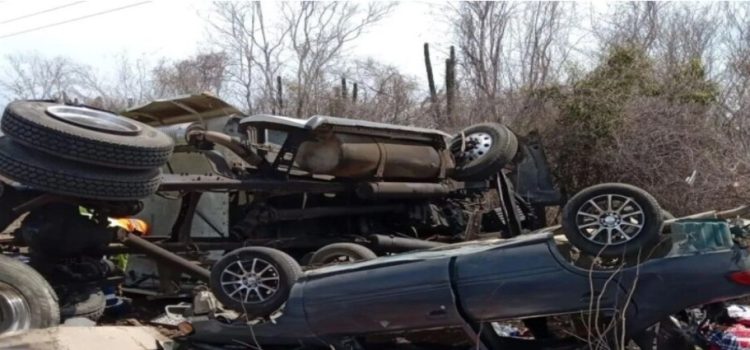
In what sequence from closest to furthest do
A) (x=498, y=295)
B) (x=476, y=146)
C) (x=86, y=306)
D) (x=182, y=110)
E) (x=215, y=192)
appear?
(x=498, y=295), (x=86, y=306), (x=215, y=192), (x=182, y=110), (x=476, y=146)

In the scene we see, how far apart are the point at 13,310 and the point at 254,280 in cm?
162

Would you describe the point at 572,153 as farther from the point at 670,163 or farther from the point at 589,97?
the point at 670,163

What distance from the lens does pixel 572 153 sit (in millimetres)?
12711

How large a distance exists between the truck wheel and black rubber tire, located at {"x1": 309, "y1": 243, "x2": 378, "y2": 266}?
1121mm

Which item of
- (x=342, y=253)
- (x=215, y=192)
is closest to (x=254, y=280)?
(x=342, y=253)

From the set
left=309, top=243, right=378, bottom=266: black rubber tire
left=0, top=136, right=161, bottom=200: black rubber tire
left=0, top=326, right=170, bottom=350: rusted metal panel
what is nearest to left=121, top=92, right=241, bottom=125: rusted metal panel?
left=0, top=136, right=161, bottom=200: black rubber tire

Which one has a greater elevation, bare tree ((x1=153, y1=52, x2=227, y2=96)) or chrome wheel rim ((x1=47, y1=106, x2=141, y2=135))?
bare tree ((x1=153, y1=52, x2=227, y2=96))

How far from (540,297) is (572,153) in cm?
900

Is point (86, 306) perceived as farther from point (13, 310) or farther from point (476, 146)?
point (476, 146)

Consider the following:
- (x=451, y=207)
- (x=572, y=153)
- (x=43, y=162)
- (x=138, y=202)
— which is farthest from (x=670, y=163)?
(x=43, y=162)

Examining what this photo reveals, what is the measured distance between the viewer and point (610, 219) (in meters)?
4.23

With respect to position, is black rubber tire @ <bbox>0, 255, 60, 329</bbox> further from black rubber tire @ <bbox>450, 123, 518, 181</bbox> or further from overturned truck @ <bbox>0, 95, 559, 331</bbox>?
black rubber tire @ <bbox>450, 123, 518, 181</bbox>

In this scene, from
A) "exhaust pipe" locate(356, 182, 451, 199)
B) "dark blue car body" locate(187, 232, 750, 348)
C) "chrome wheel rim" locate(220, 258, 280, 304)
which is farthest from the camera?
"exhaust pipe" locate(356, 182, 451, 199)

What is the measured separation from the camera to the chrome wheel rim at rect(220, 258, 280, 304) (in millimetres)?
4655
